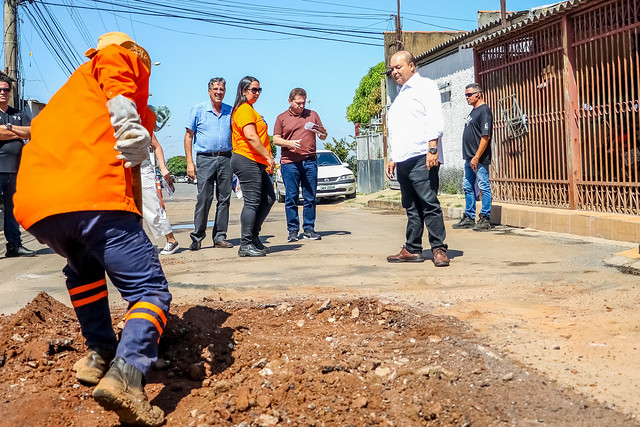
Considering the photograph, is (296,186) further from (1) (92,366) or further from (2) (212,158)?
(1) (92,366)

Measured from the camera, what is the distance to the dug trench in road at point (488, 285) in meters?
3.66

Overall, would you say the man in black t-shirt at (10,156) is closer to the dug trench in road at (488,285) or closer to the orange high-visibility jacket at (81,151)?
the dug trench in road at (488,285)

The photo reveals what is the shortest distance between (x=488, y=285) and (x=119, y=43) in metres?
3.46

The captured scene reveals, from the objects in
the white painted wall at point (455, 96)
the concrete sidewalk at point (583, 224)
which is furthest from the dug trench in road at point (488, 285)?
the white painted wall at point (455, 96)

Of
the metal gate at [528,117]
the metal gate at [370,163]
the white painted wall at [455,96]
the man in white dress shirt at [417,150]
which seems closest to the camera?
the man in white dress shirt at [417,150]

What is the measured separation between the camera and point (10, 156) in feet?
28.7

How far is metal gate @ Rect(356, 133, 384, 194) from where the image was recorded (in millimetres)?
23781

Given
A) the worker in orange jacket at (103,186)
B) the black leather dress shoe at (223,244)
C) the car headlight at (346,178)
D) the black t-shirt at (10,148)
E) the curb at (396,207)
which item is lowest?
the curb at (396,207)

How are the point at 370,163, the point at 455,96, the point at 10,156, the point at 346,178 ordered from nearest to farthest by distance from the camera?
the point at 10,156 < the point at 455,96 < the point at 346,178 < the point at 370,163

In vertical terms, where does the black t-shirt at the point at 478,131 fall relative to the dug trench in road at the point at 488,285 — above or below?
above

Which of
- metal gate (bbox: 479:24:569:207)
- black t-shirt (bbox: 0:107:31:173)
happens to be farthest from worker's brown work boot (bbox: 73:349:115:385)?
metal gate (bbox: 479:24:569:207)

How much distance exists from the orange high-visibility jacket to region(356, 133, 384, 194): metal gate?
2051 centimetres

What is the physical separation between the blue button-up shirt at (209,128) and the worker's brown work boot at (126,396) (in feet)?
20.2

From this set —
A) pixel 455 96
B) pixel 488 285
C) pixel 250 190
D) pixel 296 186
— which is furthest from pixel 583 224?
pixel 455 96
